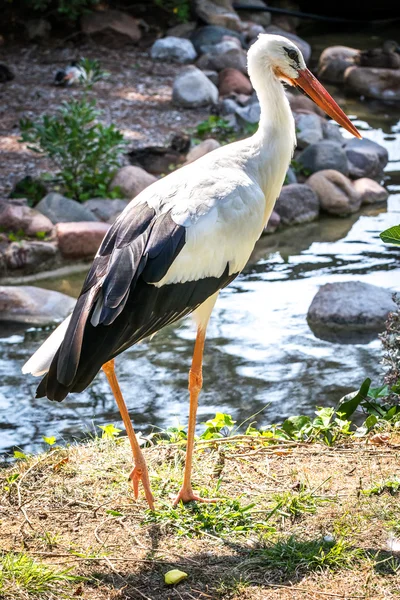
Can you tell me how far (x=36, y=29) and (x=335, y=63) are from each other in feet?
15.6

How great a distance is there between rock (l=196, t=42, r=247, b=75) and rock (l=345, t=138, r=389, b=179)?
331 cm

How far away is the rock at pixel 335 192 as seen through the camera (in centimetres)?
Answer: 922

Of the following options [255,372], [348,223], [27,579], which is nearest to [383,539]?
[27,579]

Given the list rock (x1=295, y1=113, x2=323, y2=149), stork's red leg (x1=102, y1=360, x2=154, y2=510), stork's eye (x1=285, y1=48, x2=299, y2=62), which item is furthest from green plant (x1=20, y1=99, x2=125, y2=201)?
stork's red leg (x1=102, y1=360, x2=154, y2=510)

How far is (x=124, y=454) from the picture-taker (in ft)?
13.6

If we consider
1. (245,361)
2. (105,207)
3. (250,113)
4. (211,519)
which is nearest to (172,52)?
(250,113)

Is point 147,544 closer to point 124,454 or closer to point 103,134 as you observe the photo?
point 124,454

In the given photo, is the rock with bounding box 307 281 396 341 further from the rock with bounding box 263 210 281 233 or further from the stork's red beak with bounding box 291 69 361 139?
the stork's red beak with bounding box 291 69 361 139

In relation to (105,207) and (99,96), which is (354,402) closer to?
(105,207)

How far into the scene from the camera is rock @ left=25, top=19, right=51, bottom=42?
13.8m

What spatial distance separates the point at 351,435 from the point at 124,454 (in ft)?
3.68

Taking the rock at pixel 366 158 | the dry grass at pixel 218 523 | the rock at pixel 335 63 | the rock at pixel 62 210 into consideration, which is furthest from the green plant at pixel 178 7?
the dry grass at pixel 218 523

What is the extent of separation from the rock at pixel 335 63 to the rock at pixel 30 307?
8.52 meters

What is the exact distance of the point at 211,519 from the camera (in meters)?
3.59
